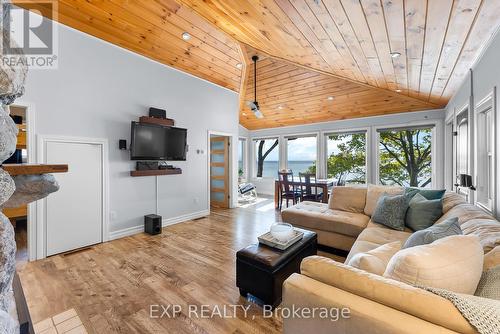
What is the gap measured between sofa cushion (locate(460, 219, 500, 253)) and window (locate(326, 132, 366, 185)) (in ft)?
14.7

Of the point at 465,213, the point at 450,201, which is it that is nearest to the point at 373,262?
the point at 465,213

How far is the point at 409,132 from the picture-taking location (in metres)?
5.48

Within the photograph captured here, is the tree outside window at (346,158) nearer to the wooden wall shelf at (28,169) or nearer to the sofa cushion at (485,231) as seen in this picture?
the sofa cushion at (485,231)

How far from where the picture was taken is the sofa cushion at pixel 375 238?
209 cm

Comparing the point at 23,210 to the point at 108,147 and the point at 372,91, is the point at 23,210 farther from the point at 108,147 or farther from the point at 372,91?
the point at 372,91

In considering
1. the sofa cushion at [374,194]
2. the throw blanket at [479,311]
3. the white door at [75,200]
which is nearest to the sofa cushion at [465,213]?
the sofa cushion at [374,194]

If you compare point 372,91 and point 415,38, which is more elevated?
point 372,91

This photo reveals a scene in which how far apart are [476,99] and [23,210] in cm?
688

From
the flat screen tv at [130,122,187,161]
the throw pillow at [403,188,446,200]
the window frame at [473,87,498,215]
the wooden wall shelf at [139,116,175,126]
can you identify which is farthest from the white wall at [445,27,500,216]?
the wooden wall shelf at [139,116,175,126]

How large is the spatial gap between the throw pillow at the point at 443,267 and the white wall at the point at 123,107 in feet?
12.8

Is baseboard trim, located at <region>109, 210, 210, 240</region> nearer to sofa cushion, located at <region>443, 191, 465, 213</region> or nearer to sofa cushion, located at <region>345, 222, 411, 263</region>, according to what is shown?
sofa cushion, located at <region>345, 222, 411, 263</region>

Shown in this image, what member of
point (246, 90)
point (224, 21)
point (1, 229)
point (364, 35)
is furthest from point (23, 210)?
point (364, 35)

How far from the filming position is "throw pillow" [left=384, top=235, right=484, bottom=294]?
98cm

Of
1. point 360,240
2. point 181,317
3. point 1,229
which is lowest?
point 181,317
